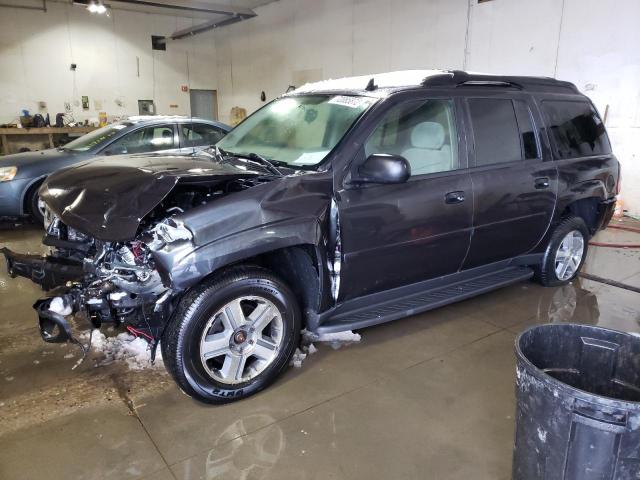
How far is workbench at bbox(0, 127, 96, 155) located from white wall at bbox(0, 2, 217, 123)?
36.8 inches

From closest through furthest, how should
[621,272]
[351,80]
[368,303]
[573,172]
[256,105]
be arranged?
[368,303]
[351,80]
[573,172]
[621,272]
[256,105]

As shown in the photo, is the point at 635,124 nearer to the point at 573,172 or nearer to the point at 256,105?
the point at 573,172

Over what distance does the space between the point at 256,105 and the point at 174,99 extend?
2.88m

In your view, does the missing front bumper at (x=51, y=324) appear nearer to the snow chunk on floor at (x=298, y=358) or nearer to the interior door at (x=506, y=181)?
the snow chunk on floor at (x=298, y=358)

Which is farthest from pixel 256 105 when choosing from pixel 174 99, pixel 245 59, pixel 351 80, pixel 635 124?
pixel 351 80

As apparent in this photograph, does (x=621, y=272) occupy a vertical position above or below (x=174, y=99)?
below

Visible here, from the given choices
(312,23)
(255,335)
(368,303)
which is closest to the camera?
(255,335)

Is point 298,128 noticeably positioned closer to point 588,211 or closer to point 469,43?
point 588,211

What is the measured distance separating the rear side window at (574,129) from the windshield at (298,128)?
6.00 feet

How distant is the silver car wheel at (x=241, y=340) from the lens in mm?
2566

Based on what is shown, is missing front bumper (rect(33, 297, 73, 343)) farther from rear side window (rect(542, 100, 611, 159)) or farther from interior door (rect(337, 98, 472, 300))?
rear side window (rect(542, 100, 611, 159))

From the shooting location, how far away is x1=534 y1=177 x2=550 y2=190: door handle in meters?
3.76

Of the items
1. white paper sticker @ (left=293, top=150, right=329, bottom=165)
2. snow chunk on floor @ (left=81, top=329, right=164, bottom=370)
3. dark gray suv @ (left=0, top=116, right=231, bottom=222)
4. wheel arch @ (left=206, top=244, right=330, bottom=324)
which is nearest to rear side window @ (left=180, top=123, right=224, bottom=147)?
dark gray suv @ (left=0, top=116, right=231, bottom=222)

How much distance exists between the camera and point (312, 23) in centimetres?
1230
